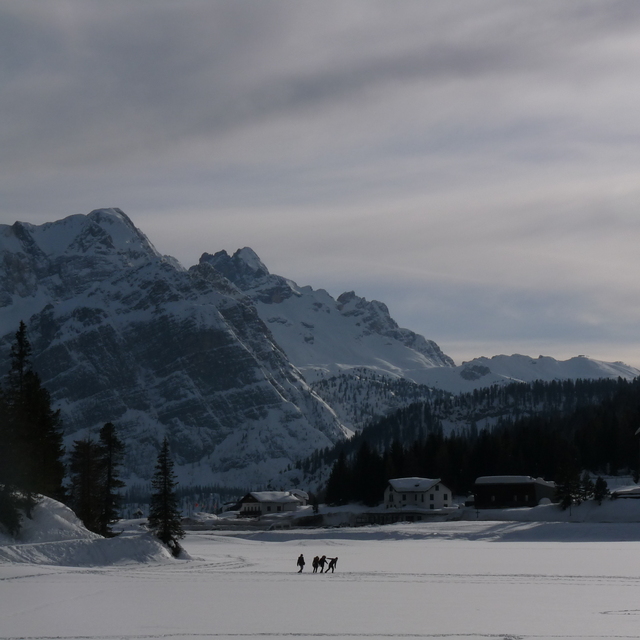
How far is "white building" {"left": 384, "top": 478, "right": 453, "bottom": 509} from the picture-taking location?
143 m

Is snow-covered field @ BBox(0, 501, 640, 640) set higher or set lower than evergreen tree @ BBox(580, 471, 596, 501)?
higher

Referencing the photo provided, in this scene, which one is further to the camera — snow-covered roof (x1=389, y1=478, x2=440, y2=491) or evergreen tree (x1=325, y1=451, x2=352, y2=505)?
evergreen tree (x1=325, y1=451, x2=352, y2=505)

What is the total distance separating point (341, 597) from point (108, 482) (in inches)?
1970

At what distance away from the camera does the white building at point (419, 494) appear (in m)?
143

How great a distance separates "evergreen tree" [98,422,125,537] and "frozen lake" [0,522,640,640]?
20.5 metres

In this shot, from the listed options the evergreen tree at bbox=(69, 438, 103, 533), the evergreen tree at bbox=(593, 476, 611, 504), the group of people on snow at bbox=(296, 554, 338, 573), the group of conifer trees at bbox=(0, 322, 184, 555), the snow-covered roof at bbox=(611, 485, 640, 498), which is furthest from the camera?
the snow-covered roof at bbox=(611, 485, 640, 498)

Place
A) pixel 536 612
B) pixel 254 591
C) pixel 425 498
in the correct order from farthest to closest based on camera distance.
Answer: pixel 425 498
pixel 254 591
pixel 536 612

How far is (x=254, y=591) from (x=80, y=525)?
26855mm

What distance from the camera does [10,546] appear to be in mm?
56875

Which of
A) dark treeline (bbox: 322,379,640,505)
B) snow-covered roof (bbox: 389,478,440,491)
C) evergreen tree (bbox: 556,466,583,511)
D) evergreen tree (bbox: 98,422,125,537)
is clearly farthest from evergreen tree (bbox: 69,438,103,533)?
dark treeline (bbox: 322,379,640,505)

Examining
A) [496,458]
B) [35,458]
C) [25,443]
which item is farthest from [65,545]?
[496,458]

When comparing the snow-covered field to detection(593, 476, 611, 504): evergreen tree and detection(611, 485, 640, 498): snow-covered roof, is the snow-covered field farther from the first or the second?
detection(611, 485, 640, 498): snow-covered roof

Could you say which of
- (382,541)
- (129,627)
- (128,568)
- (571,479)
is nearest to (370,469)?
(571,479)

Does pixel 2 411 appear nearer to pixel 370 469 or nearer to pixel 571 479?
pixel 571 479
